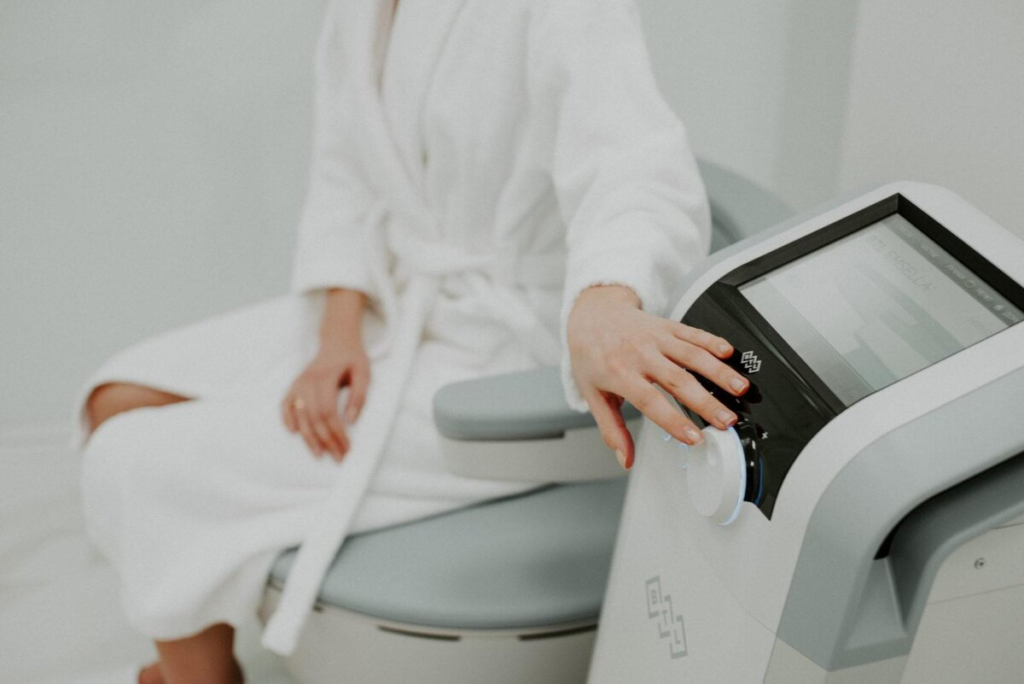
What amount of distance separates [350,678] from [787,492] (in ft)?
Answer: 2.12

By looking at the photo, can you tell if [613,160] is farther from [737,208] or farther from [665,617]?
[665,617]

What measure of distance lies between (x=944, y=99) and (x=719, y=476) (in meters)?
0.47

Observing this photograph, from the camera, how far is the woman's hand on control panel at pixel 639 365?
1.66 feet

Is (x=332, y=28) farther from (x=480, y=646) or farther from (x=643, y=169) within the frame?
(x=480, y=646)

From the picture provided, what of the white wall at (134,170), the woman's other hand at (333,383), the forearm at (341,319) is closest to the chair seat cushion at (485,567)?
the woman's other hand at (333,383)

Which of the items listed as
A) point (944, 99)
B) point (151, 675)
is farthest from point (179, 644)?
point (944, 99)

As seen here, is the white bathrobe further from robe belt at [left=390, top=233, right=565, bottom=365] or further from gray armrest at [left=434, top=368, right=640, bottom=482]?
gray armrest at [left=434, top=368, right=640, bottom=482]

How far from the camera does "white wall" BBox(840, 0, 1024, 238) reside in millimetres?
697

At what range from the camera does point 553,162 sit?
0.85 meters

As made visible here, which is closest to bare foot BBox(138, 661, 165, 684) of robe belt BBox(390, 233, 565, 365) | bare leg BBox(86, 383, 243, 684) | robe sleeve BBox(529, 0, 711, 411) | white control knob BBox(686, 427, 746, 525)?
bare leg BBox(86, 383, 243, 684)

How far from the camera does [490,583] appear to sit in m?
0.85

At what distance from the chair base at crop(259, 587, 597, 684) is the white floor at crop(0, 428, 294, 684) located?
360 millimetres

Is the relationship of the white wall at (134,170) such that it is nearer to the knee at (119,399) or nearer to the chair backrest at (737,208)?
the knee at (119,399)

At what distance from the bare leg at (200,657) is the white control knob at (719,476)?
0.70 meters
